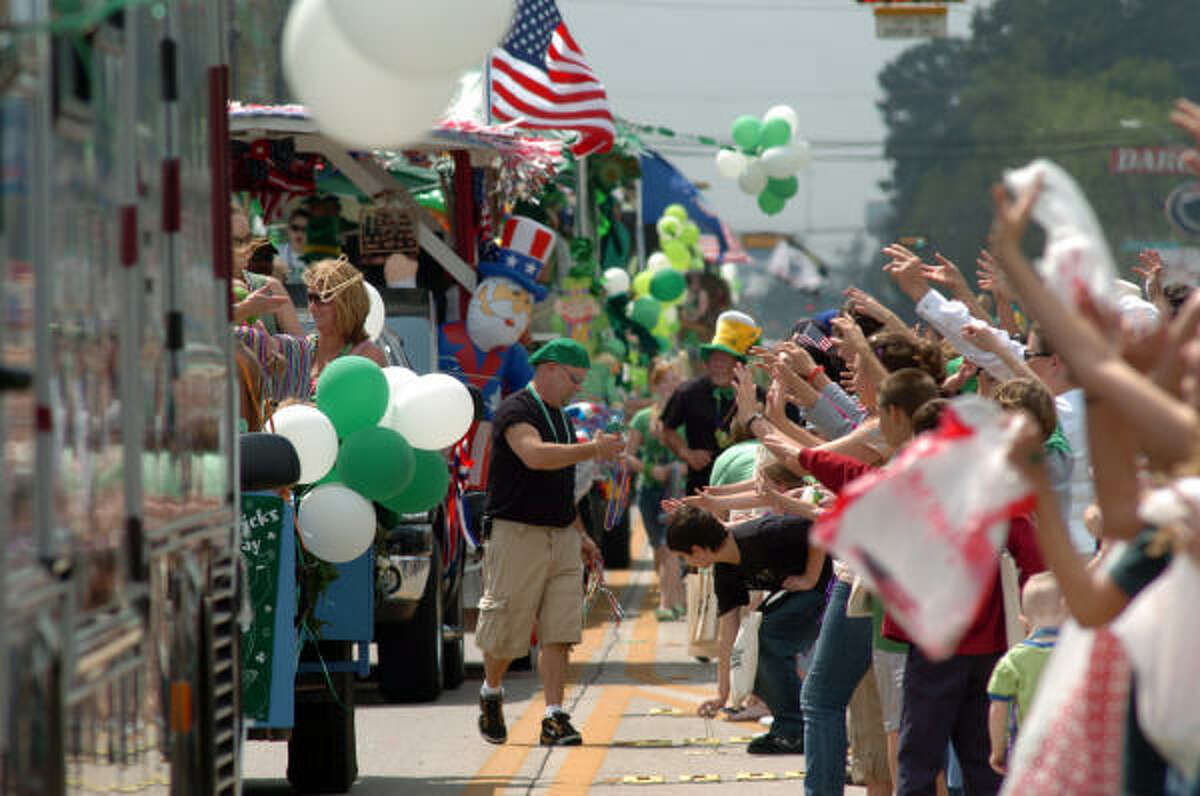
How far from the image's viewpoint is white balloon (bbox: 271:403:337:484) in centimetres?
867

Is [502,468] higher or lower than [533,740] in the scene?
higher

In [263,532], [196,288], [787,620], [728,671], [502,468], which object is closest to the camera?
[196,288]

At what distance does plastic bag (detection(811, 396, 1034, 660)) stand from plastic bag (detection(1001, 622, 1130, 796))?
0.98ft

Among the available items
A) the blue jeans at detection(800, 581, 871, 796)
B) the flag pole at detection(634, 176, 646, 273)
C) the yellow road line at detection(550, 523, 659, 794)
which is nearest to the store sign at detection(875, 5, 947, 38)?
the flag pole at detection(634, 176, 646, 273)

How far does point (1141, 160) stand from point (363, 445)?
7797 centimetres

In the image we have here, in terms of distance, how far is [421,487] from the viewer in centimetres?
980

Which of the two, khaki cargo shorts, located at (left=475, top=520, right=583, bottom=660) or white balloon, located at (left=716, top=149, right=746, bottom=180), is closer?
khaki cargo shorts, located at (left=475, top=520, right=583, bottom=660)

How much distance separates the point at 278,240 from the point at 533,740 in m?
5.36

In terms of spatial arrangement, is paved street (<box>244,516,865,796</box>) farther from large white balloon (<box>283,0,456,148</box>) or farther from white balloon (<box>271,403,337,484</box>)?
large white balloon (<box>283,0,456,148</box>)

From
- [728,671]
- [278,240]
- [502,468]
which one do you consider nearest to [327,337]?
[502,468]

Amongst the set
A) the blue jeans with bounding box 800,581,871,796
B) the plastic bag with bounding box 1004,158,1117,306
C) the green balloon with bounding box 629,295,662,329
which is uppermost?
the plastic bag with bounding box 1004,158,1117,306

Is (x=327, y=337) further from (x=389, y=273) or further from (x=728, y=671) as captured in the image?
(x=389, y=273)

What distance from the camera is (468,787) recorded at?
31.3 ft

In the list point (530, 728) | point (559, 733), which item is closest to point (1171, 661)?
point (559, 733)
